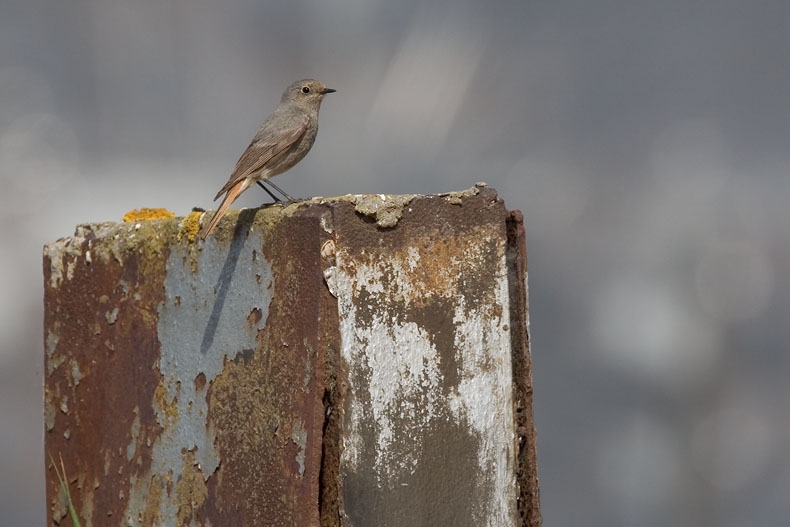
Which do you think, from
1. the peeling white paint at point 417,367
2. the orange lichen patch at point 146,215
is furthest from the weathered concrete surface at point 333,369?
the orange lichen patch at point 146,215

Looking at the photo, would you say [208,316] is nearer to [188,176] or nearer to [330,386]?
[330,386]

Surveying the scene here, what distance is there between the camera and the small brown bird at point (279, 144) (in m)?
4.30

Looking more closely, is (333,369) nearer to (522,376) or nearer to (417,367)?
(417,367)

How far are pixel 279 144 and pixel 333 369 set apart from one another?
6.08 feet

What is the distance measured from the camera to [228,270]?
3.15 meters

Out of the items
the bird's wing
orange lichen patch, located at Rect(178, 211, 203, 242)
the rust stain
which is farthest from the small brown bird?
the rust stain

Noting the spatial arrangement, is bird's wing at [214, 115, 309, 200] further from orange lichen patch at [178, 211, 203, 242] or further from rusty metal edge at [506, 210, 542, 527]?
rusty metal edge at [506, 210, 542, 527]

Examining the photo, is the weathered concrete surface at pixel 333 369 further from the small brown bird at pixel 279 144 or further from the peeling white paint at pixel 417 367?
the small brown bird at pixel 279 144

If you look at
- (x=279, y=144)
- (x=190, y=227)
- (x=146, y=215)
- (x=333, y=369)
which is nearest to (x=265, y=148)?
(x=279, y=144)

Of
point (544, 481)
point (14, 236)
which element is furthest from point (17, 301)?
point (544, 481)

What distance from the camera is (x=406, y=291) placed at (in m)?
2.95

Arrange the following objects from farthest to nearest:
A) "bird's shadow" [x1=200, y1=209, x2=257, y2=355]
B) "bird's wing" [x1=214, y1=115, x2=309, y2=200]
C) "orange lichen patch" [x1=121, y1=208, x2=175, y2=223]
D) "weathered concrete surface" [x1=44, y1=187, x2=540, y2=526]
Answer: "bird's wing" [x1=214, y1=115, x2=309, y2=200] → "orange lichen patch" [x1=121, y1=208, x2=175, y2=223] → "bird's shadow" [x1=200, y1=209, x2=257, y2=355] → "weathered concrete surface" [x1=44, y1=187, x2=540, y2=526]

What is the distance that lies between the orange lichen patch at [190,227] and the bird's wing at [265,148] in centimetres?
79

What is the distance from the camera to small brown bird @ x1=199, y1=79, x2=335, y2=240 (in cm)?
430
